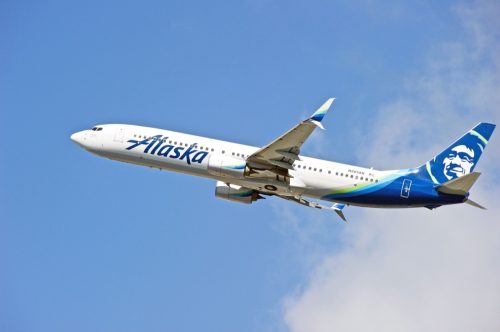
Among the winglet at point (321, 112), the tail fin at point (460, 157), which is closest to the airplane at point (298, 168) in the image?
the tail fin at point (460, 157)

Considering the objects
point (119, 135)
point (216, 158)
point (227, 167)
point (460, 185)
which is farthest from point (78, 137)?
point (460, 185)

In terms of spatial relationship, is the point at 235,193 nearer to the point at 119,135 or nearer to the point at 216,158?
the point at 216,158

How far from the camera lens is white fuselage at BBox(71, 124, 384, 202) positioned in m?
61.3

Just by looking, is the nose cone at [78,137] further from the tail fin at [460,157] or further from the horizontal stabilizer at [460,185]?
the horizontal stabilizer at [460,185]

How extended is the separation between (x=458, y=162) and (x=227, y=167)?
18.4m

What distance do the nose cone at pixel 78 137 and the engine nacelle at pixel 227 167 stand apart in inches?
504

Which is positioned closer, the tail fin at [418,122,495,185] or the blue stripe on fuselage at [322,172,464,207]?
the blue stripe on fuselage at [322,172,464,207]

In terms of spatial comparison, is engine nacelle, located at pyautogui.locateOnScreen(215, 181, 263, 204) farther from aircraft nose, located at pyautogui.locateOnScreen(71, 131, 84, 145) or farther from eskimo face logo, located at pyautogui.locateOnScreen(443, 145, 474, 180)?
eskimo face logo, located at pyautogui.locateOnScreen(443, 145, 474, 180)

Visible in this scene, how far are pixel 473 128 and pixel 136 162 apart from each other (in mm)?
27452

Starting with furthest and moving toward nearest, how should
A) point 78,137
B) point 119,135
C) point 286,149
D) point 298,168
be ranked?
point 78,137 → point 119,135 → point 298,168 → point 286,149

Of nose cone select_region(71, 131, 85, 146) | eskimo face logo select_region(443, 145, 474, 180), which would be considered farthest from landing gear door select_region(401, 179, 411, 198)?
nose cone select_region(71, 131, 85, 146)

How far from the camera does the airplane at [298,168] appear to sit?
5975cm

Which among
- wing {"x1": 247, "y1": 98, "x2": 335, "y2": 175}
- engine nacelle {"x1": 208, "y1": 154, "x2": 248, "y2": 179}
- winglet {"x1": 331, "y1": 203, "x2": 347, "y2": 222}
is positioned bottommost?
winglet {"x1": 331, "y1": 203, "x2": 347, "y2": 222}

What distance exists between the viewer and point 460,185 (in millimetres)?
57812
